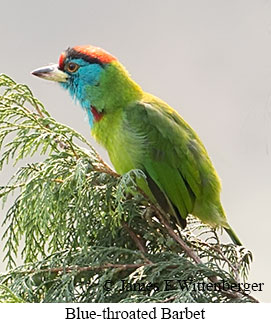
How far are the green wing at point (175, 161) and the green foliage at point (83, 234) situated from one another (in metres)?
0.20

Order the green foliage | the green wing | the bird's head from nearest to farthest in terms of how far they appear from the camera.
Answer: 1. the green foliage
2. the green wing
3. the bird's head

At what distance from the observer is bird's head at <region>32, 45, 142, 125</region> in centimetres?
184

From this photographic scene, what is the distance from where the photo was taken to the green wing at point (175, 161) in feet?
5.66

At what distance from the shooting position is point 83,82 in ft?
6.14

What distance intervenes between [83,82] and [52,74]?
0.10 m

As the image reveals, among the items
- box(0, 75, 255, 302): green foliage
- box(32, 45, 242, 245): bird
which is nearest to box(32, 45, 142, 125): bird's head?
box(32, 45, 242, 245): bird

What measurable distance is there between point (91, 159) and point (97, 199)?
0.32ft

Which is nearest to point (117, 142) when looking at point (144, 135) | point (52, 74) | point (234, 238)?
point (144, 135)

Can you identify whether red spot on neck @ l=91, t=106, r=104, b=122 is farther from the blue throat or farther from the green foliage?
the green foliage

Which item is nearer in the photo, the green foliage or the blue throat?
the green foliage

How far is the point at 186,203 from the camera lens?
172 cm

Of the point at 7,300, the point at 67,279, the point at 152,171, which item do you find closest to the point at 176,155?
the point at 152,171

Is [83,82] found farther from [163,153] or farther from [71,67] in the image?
[163,153]

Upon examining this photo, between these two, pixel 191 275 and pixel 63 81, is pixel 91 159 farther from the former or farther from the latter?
pixel 63 81
